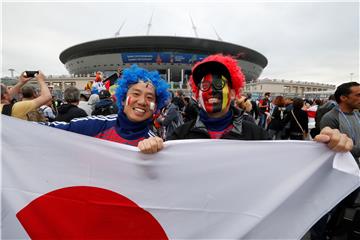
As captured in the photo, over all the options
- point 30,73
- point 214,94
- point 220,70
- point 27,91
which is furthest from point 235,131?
point 27,91

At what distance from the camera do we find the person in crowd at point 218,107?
1.72m

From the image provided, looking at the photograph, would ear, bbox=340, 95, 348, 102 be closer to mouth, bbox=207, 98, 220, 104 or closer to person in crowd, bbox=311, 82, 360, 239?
person in crowd, bbox=311, 82, 360, 239

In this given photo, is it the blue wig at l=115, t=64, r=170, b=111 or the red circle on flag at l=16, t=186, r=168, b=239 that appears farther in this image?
the blue wig at l=115, t=64, r=170, b=111

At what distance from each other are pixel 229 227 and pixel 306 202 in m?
0.50

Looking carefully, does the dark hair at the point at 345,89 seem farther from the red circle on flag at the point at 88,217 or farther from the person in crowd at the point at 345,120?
the red circle on flag at the point at 88,217

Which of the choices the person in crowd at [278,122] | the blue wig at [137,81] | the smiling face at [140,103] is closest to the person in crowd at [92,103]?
the blue wig at [137,81]

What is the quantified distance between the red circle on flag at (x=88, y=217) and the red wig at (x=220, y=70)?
3.25 ft

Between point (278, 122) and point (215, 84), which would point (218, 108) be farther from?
point (278, 122)

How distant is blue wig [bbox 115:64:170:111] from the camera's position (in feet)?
6.51

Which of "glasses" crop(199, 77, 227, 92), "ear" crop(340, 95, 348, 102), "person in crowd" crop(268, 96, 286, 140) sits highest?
"glasses" crop(199, 77, 227, 92)

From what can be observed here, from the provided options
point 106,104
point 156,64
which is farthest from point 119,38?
point 106,104

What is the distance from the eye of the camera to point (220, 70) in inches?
73.4

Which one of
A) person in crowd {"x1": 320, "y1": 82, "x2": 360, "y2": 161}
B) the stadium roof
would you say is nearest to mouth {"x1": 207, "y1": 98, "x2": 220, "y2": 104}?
person in crowd {"x1": 320, "y1": 82, "x2": 360, "y2": 161}

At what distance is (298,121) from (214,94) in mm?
4343
